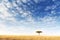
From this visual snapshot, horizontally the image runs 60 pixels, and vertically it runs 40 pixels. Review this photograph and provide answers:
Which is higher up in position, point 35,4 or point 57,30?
point 35,4

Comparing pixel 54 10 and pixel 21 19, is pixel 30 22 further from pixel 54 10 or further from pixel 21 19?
pixel 54 10

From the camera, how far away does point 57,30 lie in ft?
8.36

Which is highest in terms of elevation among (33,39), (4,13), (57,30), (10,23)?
(4,13)

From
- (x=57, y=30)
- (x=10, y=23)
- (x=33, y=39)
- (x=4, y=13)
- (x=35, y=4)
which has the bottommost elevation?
(x=33, y=39)

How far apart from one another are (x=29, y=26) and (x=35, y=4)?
19.7 inches

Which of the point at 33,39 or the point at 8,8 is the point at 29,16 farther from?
the point at 33,39

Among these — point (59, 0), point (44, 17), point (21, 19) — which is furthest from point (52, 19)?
point (21, 19)

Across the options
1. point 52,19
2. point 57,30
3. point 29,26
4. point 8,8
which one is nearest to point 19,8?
point 8,8

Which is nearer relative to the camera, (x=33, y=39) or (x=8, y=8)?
(x=33, y=39)

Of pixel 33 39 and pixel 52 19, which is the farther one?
pixel 52 19

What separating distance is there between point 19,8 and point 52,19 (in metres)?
0.76

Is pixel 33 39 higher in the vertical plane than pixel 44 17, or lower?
lower

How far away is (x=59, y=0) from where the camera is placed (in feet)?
8.52

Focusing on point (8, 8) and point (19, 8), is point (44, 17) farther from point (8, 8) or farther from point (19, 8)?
point (8, 8)
